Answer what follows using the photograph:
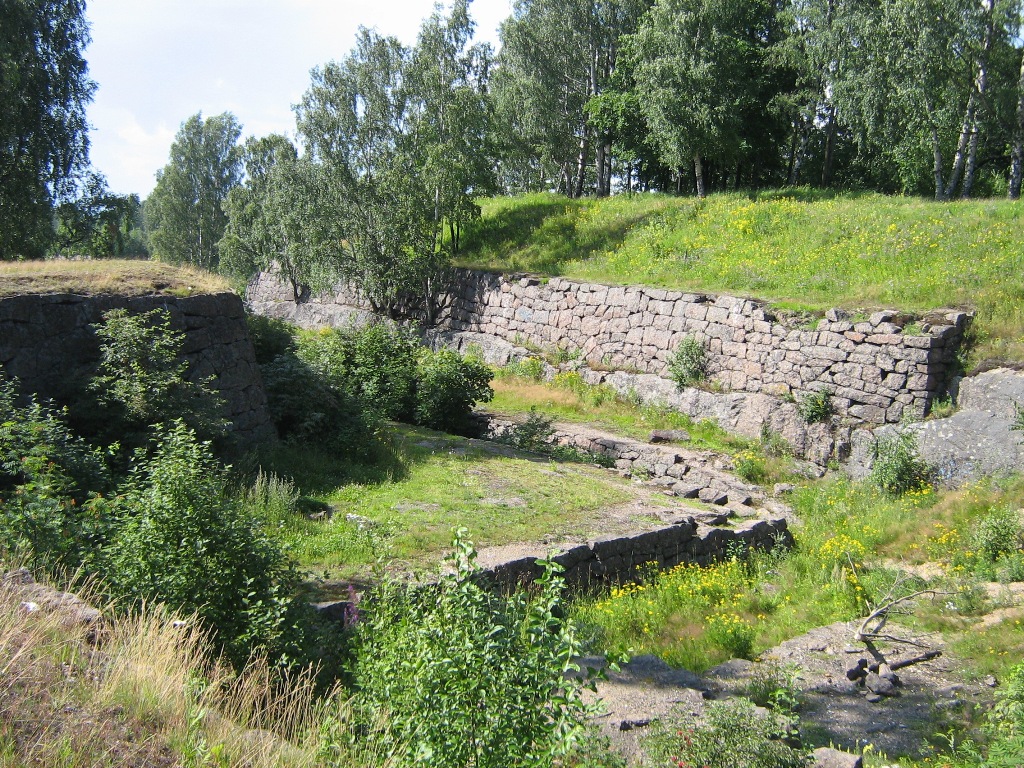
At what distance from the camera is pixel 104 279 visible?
364 inches

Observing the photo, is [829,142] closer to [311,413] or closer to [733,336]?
[733,336]

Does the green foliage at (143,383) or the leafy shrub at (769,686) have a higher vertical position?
the green foliage at (143,383)

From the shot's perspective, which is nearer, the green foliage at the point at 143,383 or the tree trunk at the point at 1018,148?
the green foliage at the point at 143,383

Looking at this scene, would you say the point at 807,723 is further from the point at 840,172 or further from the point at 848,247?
the point at 840,172

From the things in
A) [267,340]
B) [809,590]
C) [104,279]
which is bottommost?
[809,590]

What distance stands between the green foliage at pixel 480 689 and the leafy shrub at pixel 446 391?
34.6 feet

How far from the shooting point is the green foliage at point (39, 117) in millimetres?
19219

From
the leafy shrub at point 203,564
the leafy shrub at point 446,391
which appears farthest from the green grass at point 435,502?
the leafy shrub at point 446,391

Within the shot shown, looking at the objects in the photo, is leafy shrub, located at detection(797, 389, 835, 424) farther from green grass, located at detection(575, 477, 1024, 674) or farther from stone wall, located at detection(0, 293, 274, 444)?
stone wall, located at detection(0, 293, 274, 444)

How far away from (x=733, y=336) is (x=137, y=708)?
1332cm

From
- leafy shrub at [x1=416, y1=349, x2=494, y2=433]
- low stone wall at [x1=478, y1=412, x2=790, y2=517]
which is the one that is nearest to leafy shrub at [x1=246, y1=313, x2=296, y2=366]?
leafy shrub at [x1=416, y1=349, x2=494, y2=433]

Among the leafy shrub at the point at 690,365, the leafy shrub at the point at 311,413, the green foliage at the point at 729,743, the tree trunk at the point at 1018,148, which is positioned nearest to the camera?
the green foliage at the point at 729,743

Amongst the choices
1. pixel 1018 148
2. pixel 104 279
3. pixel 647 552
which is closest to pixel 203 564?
pixel 647 552

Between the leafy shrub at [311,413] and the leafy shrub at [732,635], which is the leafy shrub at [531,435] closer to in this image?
the leafy shrub at [311,413]
